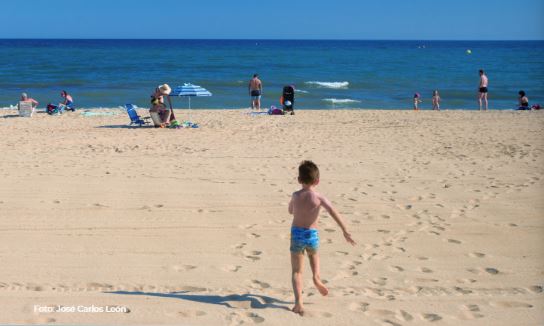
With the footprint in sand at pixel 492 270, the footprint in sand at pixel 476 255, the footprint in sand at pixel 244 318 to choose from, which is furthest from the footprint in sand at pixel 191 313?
the footprint in sand at pixel 476 255

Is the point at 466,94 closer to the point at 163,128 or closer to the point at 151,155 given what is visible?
the point at 163,128

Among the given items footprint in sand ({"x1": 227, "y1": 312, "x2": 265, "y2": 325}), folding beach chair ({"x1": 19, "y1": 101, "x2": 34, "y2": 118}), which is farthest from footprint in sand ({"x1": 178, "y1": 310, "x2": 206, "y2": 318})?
folding beach chair ({"x1": 19, "y1": 101, "x2": 34, "y2": 118})

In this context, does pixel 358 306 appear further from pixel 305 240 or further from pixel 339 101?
pixel 339 101

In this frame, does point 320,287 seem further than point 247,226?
No

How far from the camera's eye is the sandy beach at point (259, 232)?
4.21 m

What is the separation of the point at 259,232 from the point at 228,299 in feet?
5.87

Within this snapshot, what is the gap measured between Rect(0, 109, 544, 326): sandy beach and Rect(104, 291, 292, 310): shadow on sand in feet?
0.05

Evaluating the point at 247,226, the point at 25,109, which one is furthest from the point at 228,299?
the point at 25,109

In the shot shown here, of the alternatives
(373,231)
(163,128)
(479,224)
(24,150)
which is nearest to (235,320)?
(373,231)

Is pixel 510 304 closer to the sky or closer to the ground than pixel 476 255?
closer to the ground

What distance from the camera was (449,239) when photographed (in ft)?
19.3

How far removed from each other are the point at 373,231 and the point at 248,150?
514 cm

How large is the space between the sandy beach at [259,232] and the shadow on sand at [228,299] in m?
0.02

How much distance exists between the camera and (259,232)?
6.13 m
